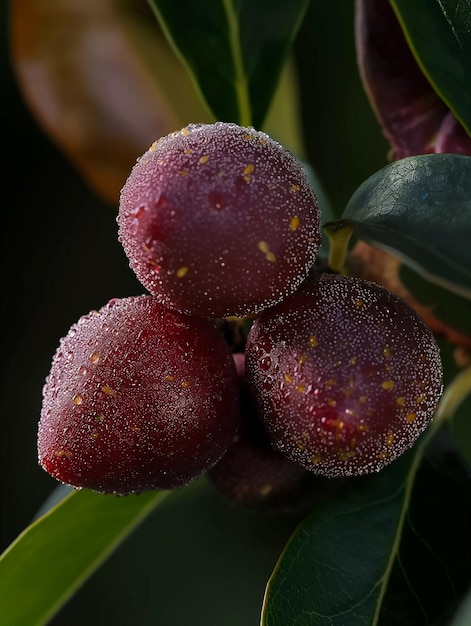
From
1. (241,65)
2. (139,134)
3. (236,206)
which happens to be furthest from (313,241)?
(139,134)

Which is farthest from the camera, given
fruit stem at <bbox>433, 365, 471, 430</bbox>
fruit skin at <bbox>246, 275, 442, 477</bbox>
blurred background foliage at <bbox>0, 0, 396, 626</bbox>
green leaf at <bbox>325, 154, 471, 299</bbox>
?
blurred background foliage at <bbox>0, 0, 396, 626</bbox>

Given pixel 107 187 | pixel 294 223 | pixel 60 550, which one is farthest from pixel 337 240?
pixel 107 187

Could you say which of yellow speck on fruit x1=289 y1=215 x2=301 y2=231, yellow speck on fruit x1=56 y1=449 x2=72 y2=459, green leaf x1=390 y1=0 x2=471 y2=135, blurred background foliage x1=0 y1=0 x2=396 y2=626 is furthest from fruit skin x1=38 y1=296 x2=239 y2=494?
blurred background foliage x1=0 y1=0 x2=396 y2=626

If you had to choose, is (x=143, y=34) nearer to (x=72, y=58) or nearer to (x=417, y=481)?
(x=72, y=58)

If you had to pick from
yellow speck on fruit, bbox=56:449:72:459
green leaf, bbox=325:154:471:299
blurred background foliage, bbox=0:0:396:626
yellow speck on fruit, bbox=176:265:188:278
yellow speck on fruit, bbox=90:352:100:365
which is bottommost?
blurred background foliage, bbox=0:0:396:626

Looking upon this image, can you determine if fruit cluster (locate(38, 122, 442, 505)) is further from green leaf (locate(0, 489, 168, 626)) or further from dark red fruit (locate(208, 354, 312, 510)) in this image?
green leaf (locate(0, 489, 168, 626))

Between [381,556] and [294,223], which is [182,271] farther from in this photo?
[381,556]
